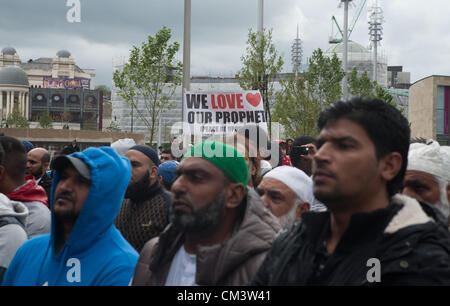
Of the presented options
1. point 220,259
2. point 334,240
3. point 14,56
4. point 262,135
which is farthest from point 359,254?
point 14,56

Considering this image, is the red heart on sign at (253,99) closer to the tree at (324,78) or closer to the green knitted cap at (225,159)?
the green knitted cap at (225,159)

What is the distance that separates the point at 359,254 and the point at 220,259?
738 mm

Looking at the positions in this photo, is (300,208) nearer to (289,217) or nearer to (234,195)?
(289,217)

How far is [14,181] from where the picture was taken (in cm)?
441

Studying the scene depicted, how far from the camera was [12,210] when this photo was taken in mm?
3449

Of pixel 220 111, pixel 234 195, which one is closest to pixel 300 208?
pixel 234 195

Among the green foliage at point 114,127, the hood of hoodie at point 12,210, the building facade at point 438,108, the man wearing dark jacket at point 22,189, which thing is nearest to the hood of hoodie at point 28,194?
the man wearing dark jacket at point 22,189

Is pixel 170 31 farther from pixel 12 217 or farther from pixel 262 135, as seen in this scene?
pixel 12 217

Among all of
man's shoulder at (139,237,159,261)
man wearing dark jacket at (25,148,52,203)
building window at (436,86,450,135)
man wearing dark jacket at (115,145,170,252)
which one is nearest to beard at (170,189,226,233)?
man's shoulder at (139,237,159,261)

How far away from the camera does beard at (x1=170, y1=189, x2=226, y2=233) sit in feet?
8.55

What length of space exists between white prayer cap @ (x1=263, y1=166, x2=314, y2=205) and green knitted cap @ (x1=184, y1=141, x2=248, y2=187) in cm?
94

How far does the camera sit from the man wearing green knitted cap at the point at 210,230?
245 centimetres

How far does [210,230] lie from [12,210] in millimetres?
1472

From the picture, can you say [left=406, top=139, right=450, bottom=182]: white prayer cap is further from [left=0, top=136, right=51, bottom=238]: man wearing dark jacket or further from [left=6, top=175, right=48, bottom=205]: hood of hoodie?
[left=6, top=175, right=48, bottom=205]: hood of hoodie
